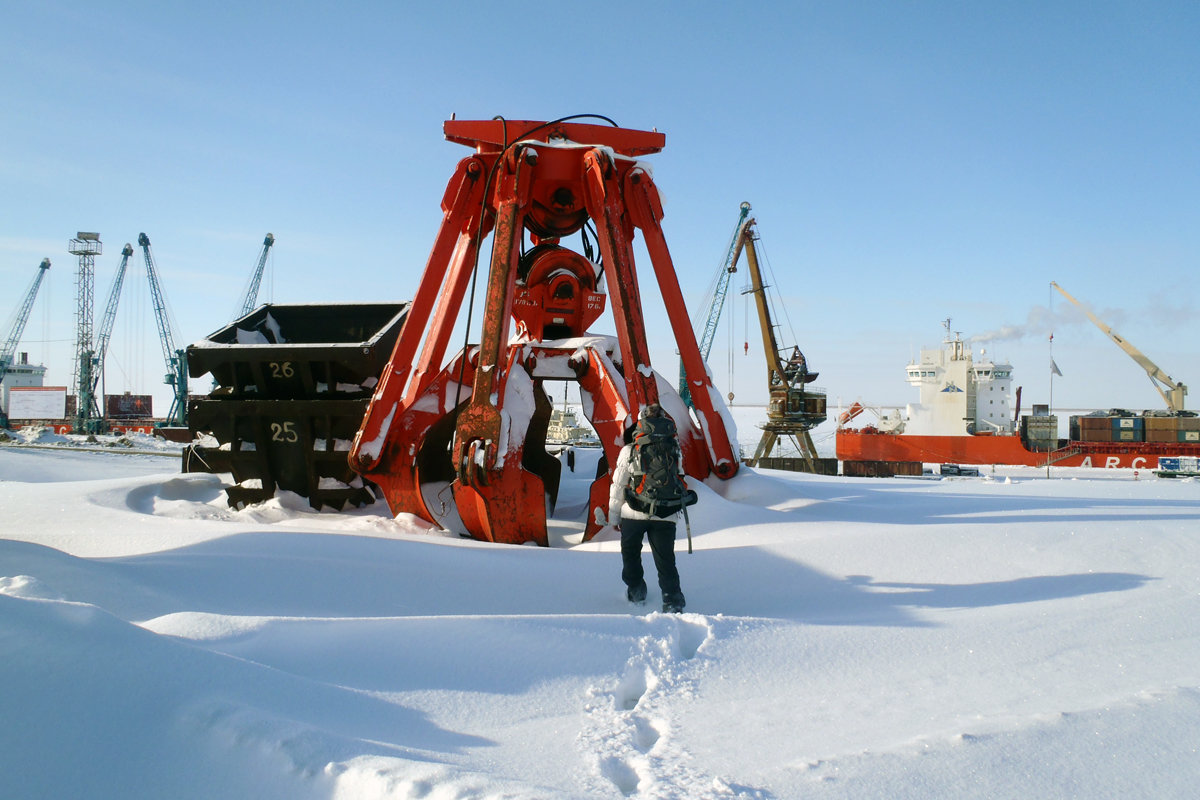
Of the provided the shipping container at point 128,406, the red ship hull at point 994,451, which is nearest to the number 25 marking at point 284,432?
the red ship hull at point 994,451

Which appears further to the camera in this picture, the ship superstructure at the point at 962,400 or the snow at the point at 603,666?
the ship superstructure at the point at 962,400

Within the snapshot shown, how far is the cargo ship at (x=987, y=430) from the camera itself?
40219 millimetres

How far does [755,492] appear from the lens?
29.1ft

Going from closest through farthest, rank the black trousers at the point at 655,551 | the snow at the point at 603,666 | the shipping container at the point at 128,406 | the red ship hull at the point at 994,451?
1. the snow at the point at 603,666
2. the black trousers at the point at 655,551
3. the red ship hull at the point at 994,451
4. the shipping container at the point at 128,406

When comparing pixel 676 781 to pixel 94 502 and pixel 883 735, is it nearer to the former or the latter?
pixel 883 735

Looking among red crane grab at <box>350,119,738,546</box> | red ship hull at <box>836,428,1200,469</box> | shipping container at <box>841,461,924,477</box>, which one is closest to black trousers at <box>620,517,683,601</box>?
red crane grab at <box>350,119,738,546</box>

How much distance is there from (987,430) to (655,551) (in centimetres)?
4952

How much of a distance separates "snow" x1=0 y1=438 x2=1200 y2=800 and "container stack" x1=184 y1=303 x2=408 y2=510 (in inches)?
126

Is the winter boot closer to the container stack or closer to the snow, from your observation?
the snow

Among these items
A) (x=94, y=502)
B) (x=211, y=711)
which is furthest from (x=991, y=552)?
(x=94, y=502)

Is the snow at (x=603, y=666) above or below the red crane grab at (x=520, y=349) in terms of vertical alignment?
below

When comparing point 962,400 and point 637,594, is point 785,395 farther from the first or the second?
point 637,594

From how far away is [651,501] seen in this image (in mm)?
5277

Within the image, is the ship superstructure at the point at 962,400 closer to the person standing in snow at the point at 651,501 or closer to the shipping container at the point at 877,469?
the shipping container at the point at 877,469
